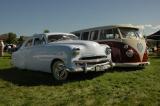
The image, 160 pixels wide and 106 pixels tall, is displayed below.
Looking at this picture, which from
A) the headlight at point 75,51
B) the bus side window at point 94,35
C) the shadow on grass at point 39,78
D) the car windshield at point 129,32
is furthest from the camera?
the bus side window at point 94,35

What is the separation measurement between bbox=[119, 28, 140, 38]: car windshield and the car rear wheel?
141 inches

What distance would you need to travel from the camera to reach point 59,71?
9.96 meters

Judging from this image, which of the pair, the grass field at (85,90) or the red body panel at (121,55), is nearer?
the grass field at (85,90)

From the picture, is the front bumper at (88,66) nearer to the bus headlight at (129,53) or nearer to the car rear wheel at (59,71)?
the car rear wheel at (59,71)

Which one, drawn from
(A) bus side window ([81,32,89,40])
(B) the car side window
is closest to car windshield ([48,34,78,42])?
(B) the car side window

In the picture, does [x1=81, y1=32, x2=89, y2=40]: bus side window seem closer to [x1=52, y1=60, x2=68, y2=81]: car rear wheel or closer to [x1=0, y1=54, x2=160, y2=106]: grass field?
[x1=0, y1=54, x2=160, y2=106]: grass field

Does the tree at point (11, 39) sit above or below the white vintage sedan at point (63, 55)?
above

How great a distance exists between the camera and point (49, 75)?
1142 centimetres

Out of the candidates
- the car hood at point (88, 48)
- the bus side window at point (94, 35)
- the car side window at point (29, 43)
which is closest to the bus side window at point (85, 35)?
the bus side window at point (94, 35)

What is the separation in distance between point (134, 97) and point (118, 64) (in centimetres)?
497

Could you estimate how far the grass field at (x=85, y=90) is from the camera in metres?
6.99

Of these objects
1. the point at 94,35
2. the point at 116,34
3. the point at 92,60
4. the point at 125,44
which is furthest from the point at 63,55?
the point at 94,35

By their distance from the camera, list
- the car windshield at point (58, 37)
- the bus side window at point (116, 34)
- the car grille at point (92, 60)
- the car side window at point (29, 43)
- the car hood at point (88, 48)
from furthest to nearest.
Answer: the bus side window at point (116, 34) → the car side window at point (29, 43) → the car windshield at point (58, 37) → the car hood at point (88, 48) → the car grille at point (92, 60)

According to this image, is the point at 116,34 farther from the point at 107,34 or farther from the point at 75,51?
the point at 75,51
